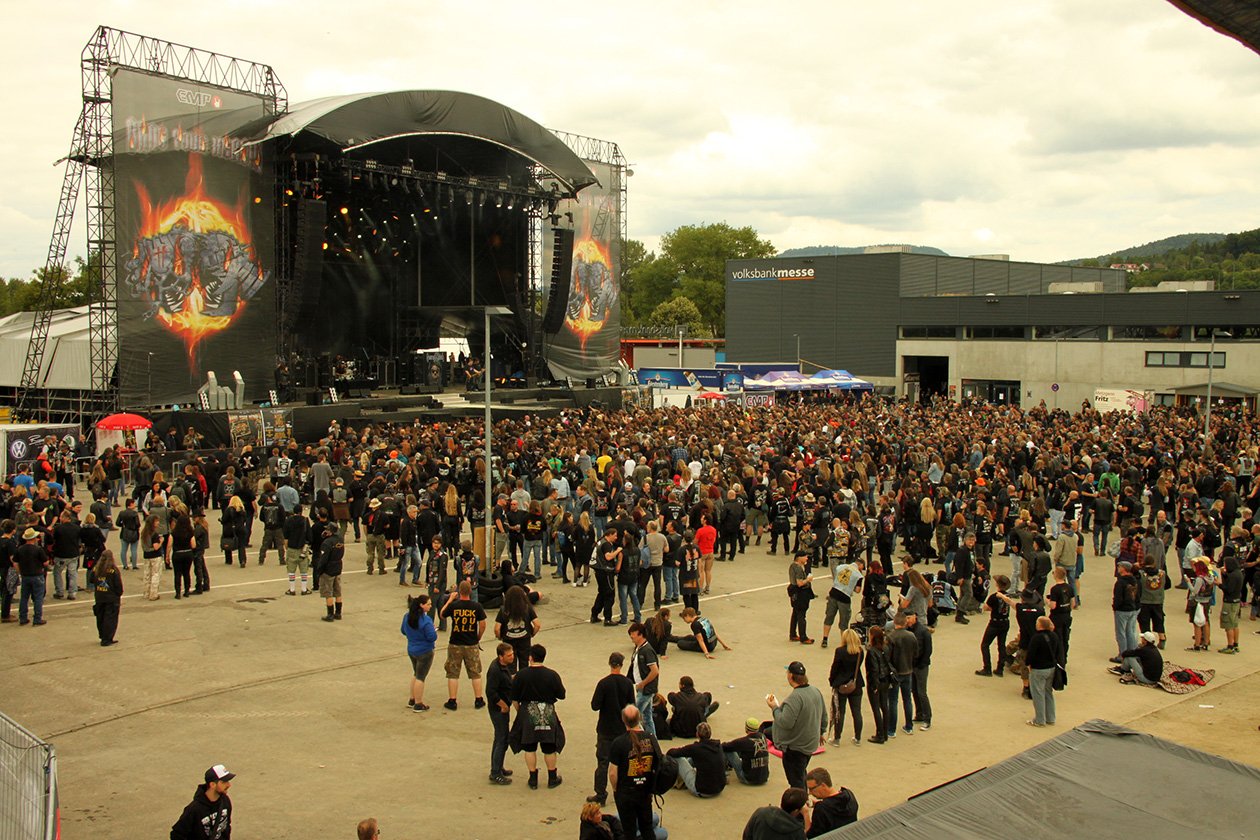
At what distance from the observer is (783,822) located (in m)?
5.83

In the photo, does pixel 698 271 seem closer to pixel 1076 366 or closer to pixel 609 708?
pixel 1076 366

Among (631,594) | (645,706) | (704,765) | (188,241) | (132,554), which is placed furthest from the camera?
(188,241)

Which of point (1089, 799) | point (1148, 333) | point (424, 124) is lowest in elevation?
point (1089, 799)

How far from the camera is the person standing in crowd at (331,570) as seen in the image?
517 inches

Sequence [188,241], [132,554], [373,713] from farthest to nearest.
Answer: [188,241] → [132,554] → [373,713]

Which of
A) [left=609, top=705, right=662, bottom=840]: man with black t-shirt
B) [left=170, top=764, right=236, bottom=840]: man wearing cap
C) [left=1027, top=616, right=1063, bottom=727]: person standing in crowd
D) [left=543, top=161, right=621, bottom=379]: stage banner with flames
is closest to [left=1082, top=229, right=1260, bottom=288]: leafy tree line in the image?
[left=543, top=161, right=621, bottom=379]: stage banner with flames

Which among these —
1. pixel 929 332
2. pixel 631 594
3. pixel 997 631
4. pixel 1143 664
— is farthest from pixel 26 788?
pixel 929 332

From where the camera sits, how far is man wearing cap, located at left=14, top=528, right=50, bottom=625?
41.6ft

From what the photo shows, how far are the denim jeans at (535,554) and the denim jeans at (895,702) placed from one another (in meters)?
7.17

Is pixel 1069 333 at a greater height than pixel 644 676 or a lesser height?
greater

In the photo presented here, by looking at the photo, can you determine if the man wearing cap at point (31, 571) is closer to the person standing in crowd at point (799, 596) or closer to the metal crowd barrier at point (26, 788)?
the metal crowd barrier at point (26, 788)

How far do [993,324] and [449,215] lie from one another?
28.3 meters

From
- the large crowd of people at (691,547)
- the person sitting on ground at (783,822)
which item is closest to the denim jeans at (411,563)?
the large crowd of people at (691,547)

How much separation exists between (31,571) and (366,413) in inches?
789
